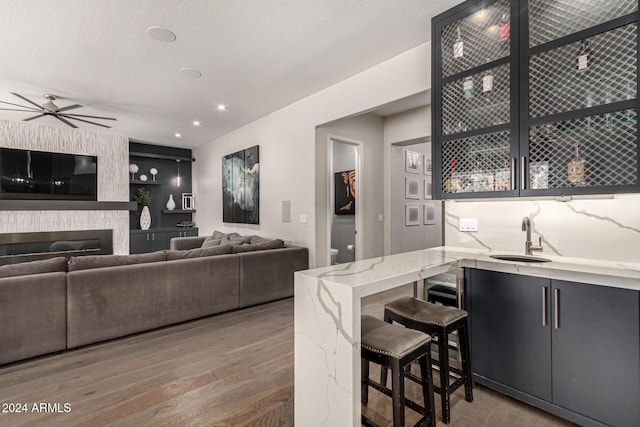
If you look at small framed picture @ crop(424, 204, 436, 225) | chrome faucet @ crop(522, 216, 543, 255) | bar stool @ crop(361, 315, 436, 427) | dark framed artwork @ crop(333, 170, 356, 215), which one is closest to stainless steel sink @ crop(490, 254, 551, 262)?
chrome faucet @ crop(522, 216, 543, 255)

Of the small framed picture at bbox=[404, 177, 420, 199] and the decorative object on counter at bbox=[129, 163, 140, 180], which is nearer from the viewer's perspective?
the small framed picture at bbox=[404, 177, 420, 199]

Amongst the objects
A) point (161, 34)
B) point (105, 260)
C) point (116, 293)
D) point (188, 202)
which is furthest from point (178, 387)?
point (188, 202)

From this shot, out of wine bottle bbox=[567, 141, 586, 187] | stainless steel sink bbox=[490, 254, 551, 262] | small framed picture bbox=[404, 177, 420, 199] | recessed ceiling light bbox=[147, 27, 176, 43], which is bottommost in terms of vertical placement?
stainless steel sink bbox=[490, 254, 551, 262]

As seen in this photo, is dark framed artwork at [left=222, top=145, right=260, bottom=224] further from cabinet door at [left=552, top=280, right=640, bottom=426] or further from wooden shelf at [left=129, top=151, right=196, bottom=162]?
cabinet door at [left=552, top=280, right=640, bottom=426]

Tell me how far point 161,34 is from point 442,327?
3.19 m

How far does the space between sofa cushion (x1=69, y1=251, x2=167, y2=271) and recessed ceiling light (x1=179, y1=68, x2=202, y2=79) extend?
6.72ft

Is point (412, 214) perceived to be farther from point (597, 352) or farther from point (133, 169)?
point (133, 169)

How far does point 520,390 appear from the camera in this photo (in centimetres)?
189

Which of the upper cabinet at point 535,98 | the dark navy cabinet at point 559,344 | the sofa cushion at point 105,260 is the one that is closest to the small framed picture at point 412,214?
the upper cabinet at point 535,98

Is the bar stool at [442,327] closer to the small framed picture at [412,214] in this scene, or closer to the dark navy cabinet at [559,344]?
the dark navy cabinet at [559,344]

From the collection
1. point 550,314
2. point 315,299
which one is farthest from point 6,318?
point 550,314

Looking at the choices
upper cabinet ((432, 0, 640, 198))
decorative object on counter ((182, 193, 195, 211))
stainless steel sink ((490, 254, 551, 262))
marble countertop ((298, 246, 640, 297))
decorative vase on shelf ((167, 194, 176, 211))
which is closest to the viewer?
marble countertop ((298, 246, 640, 297))

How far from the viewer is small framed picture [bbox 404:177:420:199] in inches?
209

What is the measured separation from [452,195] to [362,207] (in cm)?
242
